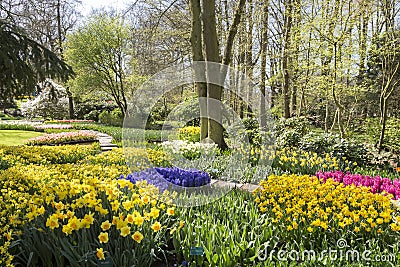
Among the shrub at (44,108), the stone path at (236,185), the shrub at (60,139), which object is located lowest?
the stone path at (236,185)

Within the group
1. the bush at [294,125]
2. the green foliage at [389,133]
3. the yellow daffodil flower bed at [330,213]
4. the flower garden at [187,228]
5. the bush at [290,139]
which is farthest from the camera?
the bush at [294,125]

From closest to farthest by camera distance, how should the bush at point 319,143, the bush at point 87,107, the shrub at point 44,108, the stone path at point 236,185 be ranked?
the stone path at point 236,185
the bush at point 319,143
the shrub at point 44,108
the bush at point 87,107

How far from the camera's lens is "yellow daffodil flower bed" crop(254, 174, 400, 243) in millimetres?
2416

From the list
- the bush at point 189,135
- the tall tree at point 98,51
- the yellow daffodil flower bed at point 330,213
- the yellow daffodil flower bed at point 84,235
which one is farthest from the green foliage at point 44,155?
the tall tree at point 98,51

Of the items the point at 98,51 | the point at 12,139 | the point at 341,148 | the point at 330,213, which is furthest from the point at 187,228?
the point at 98,51

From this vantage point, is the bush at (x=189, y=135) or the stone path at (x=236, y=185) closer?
the stone path at (x=236, y=185)

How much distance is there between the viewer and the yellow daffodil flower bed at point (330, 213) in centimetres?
242

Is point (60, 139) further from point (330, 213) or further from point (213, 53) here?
point (330, 213)

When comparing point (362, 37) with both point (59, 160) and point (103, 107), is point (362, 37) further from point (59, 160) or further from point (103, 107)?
point (103, 107)

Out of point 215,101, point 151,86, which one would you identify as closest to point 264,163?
point 215,101

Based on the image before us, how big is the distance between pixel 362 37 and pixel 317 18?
1.42 m

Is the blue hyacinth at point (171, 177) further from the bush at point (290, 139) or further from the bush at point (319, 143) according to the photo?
the bush at point (290, 139)

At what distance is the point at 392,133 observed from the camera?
6949 millimetres

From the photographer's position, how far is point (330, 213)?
2779mm
